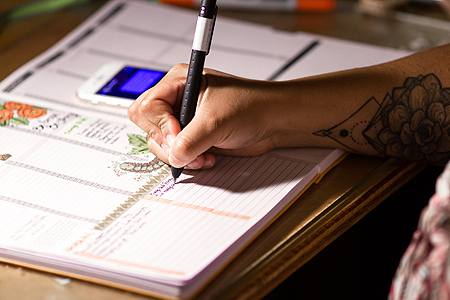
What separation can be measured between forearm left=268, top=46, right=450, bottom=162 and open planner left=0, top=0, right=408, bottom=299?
30 mm

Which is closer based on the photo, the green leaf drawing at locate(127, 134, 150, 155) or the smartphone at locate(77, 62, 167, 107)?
the green leaf drawing at locate(127, 134, 150, 155)

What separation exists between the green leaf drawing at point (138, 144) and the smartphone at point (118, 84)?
0.09 metres

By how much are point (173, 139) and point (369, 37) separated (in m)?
0.63

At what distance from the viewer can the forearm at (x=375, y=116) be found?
78 centimetres

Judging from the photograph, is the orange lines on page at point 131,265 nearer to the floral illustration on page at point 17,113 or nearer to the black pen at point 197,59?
the black pen at point 197,59

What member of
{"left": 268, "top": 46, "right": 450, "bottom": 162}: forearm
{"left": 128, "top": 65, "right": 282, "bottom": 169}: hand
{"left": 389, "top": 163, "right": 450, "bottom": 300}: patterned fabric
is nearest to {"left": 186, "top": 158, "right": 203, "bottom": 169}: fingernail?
{"left": 128, "top": 65, "right": 282, "bottom": 169}: hand

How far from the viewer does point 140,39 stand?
1140 mm

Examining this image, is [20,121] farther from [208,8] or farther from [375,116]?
[375,116]

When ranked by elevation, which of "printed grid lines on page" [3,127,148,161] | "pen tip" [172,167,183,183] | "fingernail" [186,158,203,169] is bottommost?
"printed grid lines on page" [3,127,148,161]

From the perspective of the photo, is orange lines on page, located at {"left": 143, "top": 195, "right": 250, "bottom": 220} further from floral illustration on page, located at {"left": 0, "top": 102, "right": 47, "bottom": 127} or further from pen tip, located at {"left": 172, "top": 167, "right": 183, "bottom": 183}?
floral illustration on page, located at {"left": 0, "top": 102, "right": 47, "bottom": 127}

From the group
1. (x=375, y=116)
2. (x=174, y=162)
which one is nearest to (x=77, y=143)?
(x=174, y=162)

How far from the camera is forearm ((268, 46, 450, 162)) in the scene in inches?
30.6

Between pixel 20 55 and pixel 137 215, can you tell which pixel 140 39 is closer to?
pixel 20 55

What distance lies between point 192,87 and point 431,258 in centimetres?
36
